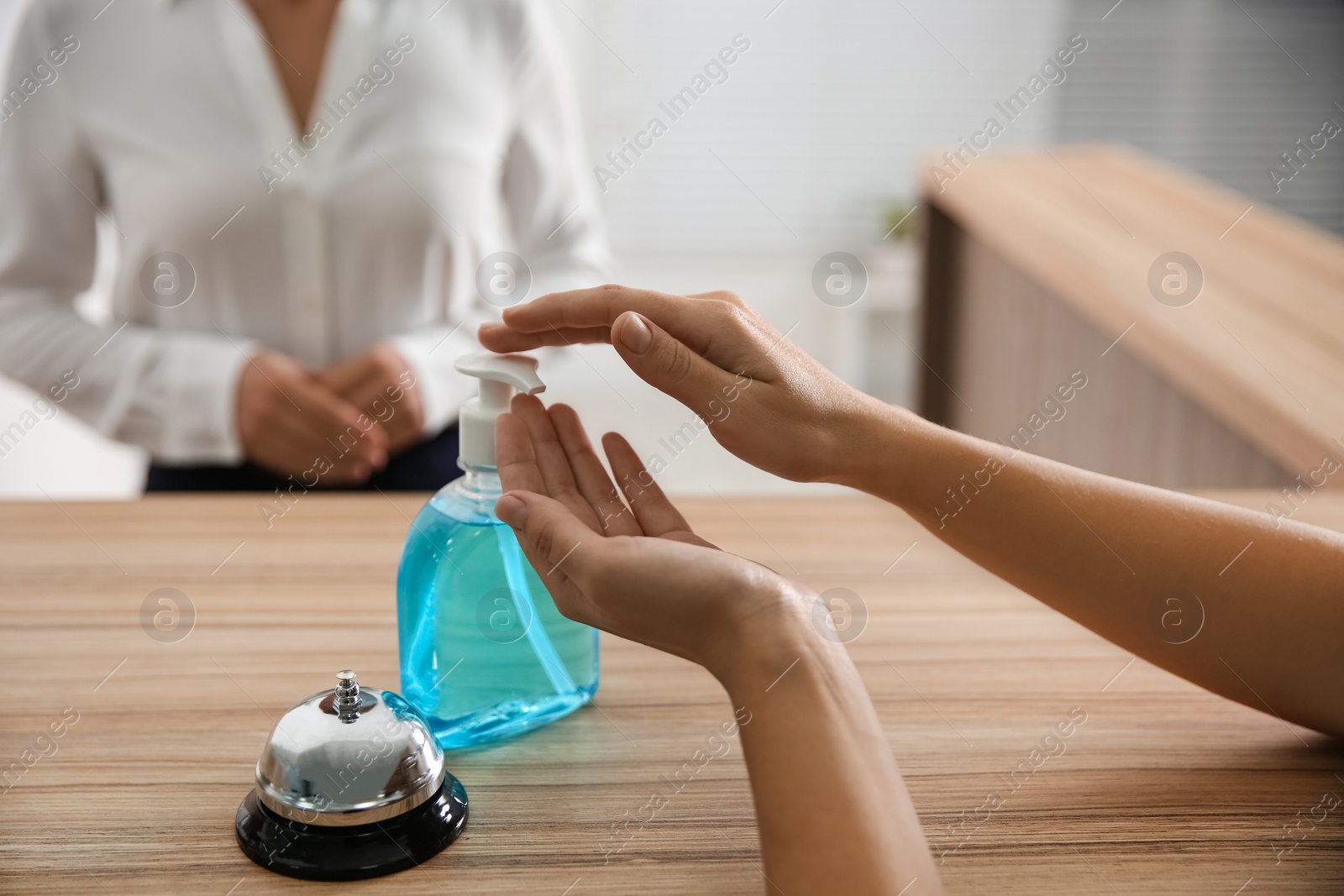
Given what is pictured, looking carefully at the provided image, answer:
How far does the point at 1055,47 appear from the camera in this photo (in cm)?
332

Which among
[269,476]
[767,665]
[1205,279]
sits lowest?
[269,476]

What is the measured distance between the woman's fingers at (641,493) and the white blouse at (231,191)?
662 mm

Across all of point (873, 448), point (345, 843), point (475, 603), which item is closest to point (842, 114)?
point (873, 448)

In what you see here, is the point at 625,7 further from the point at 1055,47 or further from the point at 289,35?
the point at 289,35

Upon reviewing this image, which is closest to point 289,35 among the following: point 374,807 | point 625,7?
point 374,807

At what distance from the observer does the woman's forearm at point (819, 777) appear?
16.1 inches

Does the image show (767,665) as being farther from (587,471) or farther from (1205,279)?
(1205,279)

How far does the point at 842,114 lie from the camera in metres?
3.38

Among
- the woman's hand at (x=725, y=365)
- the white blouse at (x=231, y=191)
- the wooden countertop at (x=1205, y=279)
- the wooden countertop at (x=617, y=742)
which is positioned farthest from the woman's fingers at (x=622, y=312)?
the white blouse at (x=231, y=191)

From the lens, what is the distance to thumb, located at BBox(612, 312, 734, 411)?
52cm

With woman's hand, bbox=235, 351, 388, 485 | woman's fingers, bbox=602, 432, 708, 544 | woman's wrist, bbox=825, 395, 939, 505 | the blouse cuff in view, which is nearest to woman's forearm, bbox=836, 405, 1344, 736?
woman's wrist, bbox=825, 395, 939, 505

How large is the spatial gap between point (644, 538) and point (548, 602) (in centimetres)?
9

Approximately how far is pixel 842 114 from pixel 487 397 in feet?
10.1

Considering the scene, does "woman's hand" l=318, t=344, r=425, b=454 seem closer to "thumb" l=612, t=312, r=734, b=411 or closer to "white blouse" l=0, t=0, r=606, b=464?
"white blouse" l=0, t=0, r=606, b=464
